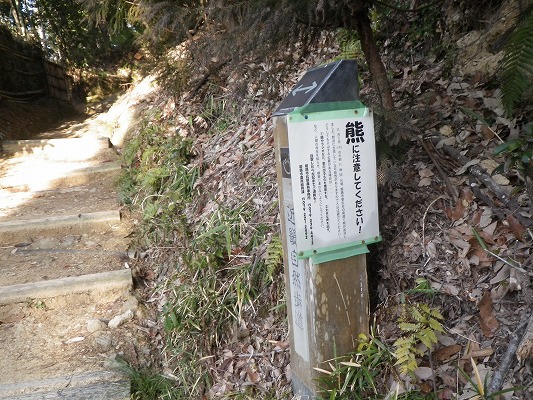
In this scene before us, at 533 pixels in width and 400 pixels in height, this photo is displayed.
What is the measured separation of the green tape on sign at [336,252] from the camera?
71.8 inches

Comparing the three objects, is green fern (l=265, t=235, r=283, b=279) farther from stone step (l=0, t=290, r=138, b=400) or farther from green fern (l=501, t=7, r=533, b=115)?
green fern (l=501, t=7, r=533, b=115)

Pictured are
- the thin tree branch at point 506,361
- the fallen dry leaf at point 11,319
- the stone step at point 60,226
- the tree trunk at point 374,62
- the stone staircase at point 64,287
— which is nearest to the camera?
the thin tree branch at point 506,361

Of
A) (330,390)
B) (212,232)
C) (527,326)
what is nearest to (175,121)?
(212,232)

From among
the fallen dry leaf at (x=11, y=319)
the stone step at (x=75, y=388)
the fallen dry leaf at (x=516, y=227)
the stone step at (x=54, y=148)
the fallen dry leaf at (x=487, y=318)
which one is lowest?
the stone step at (x=75, y=388)

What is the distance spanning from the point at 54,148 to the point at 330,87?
19.1 ft

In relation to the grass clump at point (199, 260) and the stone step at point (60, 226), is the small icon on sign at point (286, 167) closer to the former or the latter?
the grass clump at point (199, 260)

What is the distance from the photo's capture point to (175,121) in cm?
503

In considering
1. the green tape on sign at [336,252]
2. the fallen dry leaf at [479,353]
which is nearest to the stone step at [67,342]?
the green tape on sign at [336,252]

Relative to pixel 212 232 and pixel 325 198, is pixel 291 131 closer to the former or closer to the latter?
pixel 325 198

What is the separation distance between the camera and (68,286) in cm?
339

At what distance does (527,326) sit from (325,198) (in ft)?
3.01

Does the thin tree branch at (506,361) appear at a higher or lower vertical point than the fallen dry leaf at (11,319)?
higher

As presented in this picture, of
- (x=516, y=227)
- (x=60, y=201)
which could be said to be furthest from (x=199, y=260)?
(x=60, y=201)

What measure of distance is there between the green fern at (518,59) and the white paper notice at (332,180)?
0.53 meters
